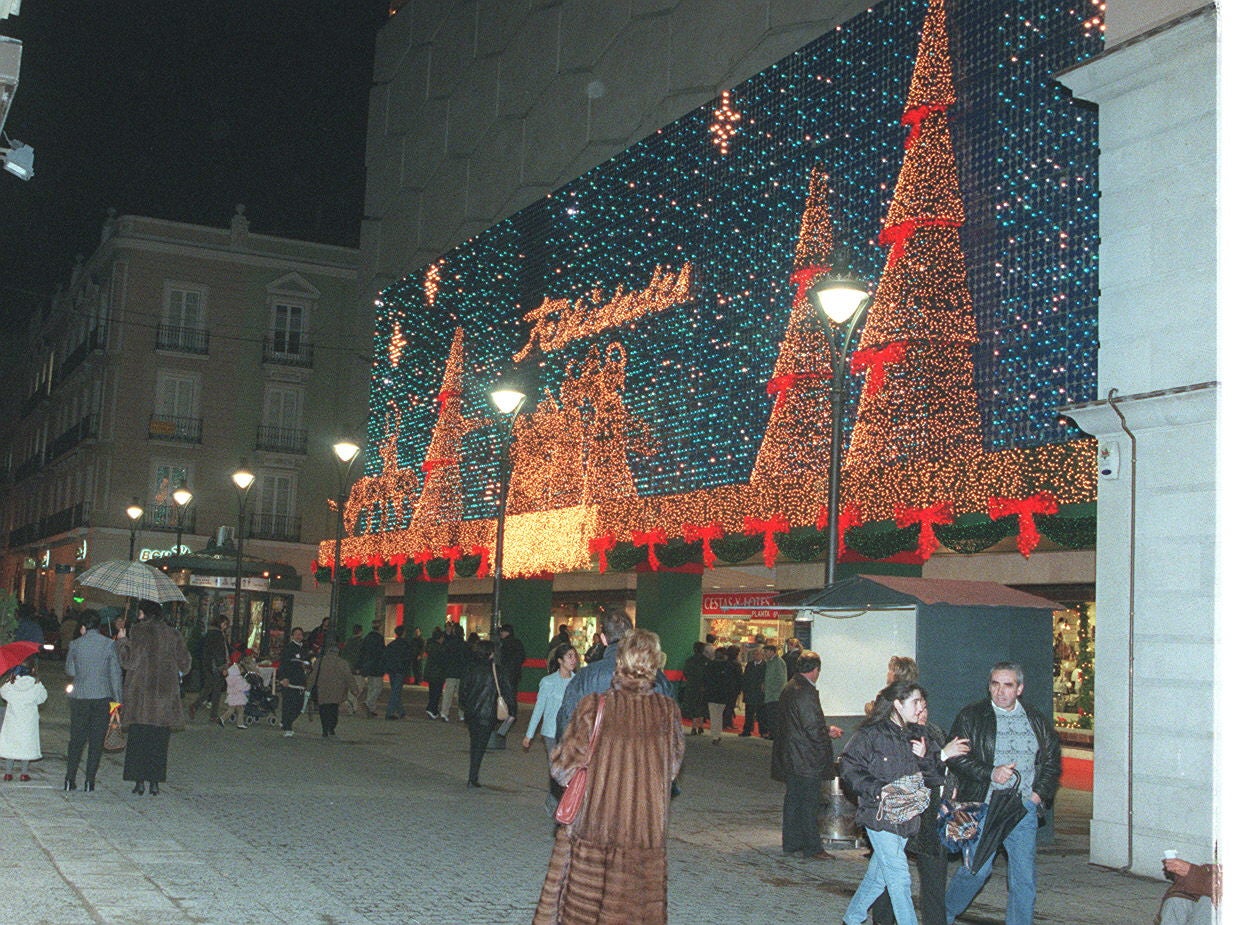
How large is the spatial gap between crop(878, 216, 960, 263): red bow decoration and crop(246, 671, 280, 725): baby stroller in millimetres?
12747

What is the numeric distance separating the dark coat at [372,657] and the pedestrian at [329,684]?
5.14 metres

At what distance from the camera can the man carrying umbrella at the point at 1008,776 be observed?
8.55 metres

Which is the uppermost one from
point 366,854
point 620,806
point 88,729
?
point 620,806

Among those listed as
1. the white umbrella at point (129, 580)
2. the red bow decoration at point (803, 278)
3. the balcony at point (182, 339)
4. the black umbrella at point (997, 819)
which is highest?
the balcony at point (182, 339)

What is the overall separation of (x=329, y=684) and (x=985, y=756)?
14881mm

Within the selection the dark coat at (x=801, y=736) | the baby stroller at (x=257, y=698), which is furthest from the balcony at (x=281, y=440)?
the dark coat at (x=801, y=736)

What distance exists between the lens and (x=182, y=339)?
2026 inches

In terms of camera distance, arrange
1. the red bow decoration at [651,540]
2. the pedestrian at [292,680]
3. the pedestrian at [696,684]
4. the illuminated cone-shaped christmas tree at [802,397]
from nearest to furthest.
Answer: the illuminated cone-shaped christmas tree at [802,397] < the pedestrian at [292,680] < the pedestrian at [696,684] < the red bow decoration at [651,540]

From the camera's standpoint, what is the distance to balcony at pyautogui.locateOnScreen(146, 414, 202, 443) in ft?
167

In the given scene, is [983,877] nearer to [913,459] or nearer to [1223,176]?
[1223,176]

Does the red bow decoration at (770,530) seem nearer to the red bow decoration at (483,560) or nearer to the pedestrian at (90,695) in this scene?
the pedestrian at (90,695)

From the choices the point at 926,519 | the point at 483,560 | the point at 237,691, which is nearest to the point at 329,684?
the point at 237,691

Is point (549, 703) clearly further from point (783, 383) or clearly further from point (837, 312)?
point (783, 383)

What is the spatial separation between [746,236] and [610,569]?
6.92 metres
